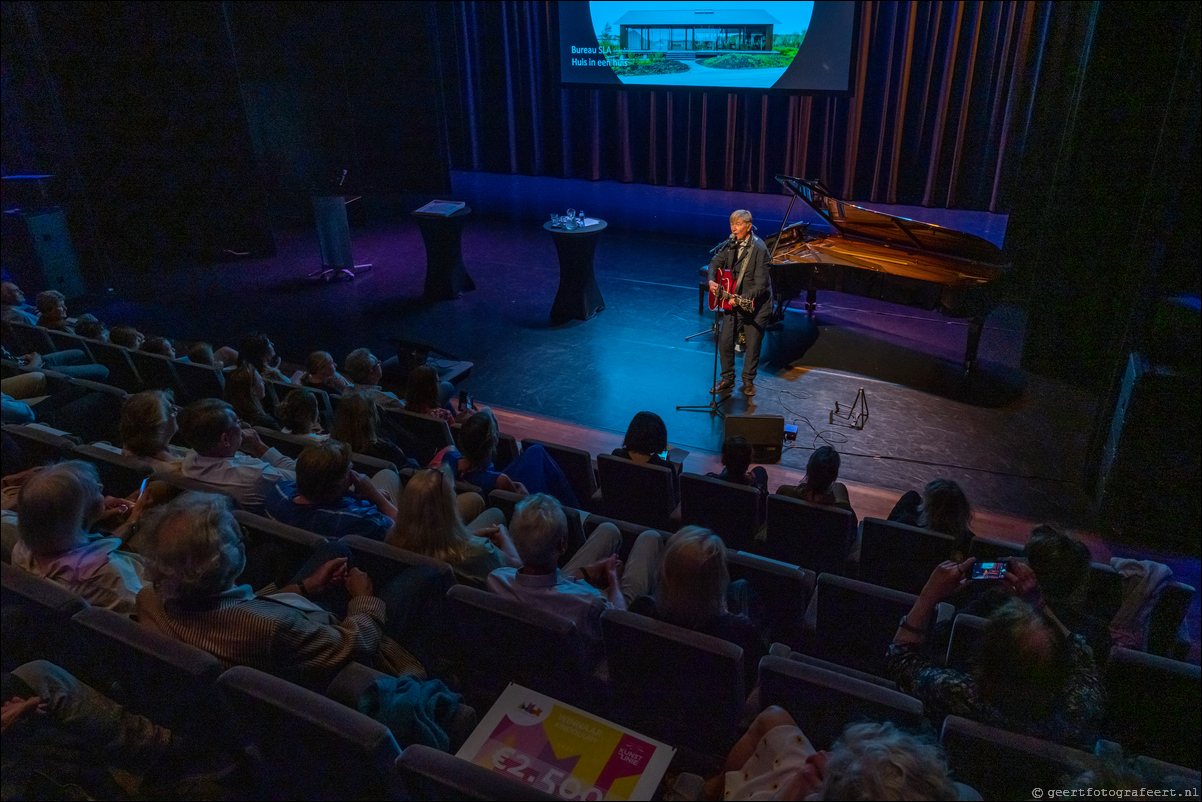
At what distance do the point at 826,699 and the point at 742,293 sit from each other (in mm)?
4115

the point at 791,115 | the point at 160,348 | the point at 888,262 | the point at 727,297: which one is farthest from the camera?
the point at 791,115

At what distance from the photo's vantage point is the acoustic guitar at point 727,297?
19.2 feet

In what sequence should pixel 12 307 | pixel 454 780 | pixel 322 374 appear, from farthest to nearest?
pixel 12 307 < pixel 322 374 < pixel 454 780

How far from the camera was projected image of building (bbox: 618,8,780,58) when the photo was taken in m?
9.57

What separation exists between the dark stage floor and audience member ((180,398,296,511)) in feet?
9.32

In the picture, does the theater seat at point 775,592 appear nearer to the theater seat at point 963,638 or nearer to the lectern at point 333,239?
the theater seat at point 963,638

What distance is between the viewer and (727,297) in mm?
5863

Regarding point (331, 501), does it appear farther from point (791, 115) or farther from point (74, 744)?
point (791, 115)

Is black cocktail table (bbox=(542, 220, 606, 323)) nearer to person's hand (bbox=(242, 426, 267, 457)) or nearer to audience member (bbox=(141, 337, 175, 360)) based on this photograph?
audience member (bbox=(141, 337, 175, 360))

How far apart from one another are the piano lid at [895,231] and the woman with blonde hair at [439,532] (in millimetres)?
4890

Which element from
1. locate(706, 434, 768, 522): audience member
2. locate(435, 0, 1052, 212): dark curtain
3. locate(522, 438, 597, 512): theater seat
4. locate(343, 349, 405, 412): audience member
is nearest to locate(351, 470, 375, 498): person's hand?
locate(522, 438, 597, 512): theater seat

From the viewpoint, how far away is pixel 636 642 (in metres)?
2.29

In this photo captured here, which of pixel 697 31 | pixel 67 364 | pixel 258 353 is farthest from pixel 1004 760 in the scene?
pixel 697 31

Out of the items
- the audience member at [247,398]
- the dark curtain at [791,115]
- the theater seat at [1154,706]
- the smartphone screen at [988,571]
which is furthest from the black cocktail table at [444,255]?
the theater seat at [1154,706]
